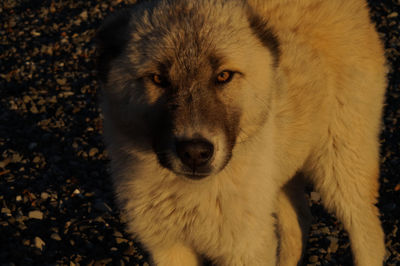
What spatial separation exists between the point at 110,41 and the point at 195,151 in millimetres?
1023

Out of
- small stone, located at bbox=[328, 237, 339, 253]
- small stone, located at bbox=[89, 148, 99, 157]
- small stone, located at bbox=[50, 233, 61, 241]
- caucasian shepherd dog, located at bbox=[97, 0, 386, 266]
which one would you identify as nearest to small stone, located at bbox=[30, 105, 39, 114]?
small stone, located at bbox=[89, 148, 99, 157]

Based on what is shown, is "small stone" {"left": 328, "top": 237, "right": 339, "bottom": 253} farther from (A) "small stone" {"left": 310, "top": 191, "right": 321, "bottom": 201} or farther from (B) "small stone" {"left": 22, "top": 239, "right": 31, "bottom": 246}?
(B) "small stone" {"left": 22, "top": 239, "right": 31, "bottom": 246}

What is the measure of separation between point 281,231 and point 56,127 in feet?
11.6

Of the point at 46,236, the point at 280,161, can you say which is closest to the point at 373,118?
the point at 280,161

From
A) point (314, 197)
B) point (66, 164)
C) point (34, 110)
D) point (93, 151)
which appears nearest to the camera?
point (314, 197)

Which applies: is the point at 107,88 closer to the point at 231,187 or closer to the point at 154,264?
the point at 231,187

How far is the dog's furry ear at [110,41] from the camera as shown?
107 inches

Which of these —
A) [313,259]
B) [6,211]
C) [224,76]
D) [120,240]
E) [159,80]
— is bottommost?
[313,259]

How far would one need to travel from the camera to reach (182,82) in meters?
2.44

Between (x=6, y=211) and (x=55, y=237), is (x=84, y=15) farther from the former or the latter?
(x=55, y=237)

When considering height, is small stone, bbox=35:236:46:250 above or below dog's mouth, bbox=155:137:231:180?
below

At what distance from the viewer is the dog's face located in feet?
7.76

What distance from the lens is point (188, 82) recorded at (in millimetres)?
2436

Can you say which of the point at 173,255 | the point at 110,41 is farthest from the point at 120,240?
the point at 110,41
